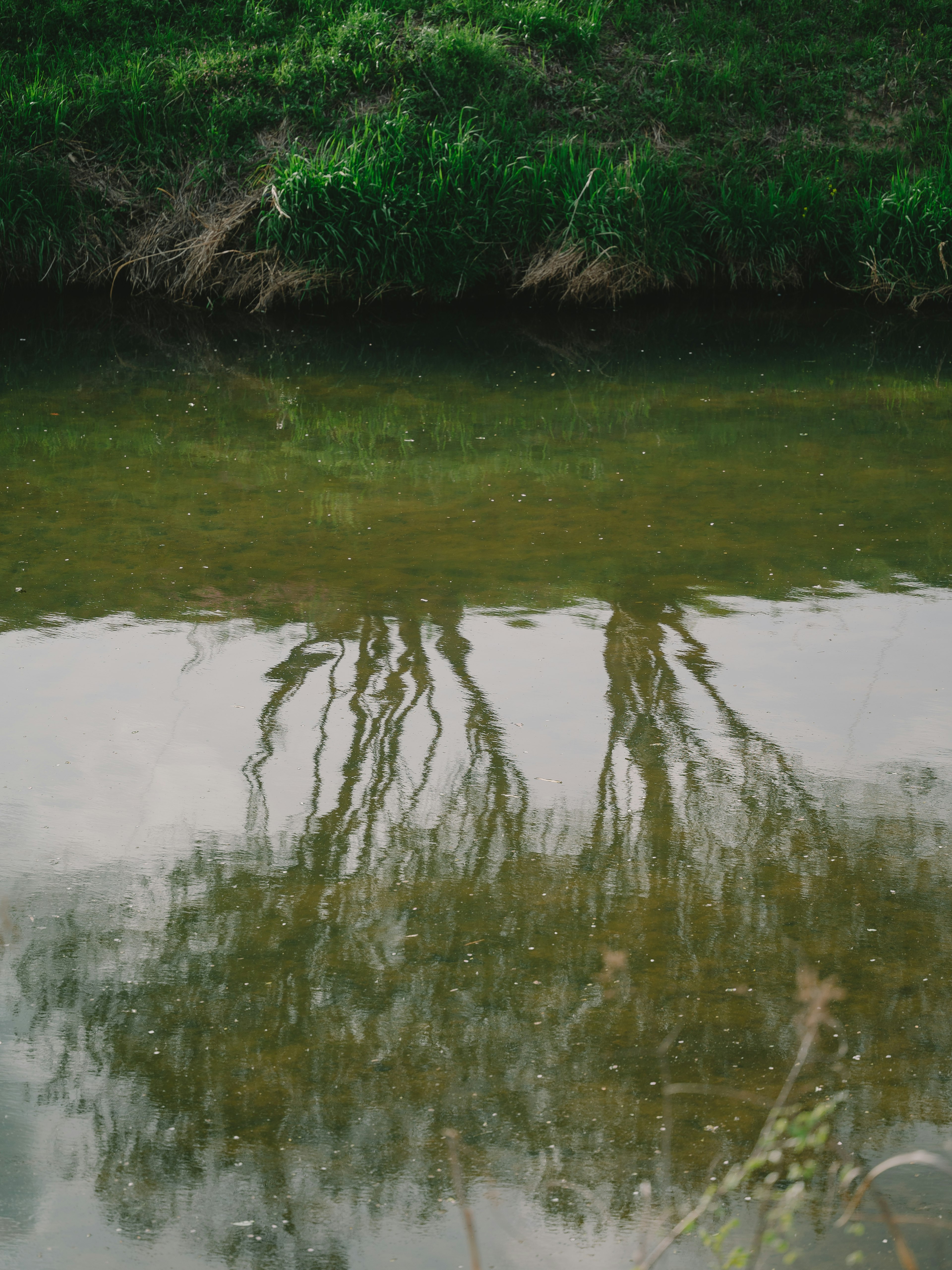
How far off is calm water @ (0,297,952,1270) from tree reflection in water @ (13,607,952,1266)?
0.01m

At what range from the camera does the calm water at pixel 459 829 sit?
3.07 metres

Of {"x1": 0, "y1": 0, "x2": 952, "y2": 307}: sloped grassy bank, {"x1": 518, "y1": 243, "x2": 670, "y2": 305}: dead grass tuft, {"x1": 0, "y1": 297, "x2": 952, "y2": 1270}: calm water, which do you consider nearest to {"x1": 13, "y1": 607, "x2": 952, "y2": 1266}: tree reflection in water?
{"x1": 0, "y1": 297, "x2": 952, "y2": 1270}: calm water

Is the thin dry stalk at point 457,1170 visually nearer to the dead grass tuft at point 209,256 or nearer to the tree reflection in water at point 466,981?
the tree reflection in water at point 466,981

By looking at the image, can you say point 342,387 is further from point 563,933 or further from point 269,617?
point 563,933

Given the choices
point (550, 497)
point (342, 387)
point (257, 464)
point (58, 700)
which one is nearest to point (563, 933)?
point (58, 700)

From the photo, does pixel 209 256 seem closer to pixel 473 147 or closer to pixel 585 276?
pixel 473 147

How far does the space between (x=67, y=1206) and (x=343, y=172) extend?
9.51m

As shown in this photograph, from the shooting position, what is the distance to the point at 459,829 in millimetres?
4414

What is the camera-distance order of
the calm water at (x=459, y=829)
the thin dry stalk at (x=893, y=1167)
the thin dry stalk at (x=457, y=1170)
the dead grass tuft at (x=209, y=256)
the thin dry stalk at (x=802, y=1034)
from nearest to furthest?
the thin dry stalk at (x=893, y=1167), the thin dry stalk at (x=802, y=1034), the thin dry stalk at (x=457, y=1170), the calm water at (x=459, y=829), the dead grass tuft at (x=209, y=256)

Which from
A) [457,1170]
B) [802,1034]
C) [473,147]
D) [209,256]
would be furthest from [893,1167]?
[473,147]

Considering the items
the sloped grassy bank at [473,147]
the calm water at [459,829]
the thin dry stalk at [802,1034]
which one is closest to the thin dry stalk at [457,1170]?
the calm water at [459,829]

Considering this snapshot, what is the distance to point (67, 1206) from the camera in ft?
9.79

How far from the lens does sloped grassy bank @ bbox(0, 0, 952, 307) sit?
1127cm

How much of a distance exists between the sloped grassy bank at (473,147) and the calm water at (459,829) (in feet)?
10.9
